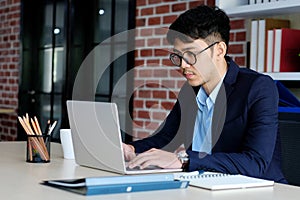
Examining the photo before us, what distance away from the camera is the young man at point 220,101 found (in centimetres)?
208

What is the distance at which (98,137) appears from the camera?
1920mm

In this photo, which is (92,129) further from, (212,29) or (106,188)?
(212,29)

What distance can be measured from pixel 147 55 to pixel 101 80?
0.72m

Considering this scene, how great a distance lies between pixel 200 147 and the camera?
237cm

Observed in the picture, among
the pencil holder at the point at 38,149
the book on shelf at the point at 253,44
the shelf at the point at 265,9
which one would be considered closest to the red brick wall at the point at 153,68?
the shelf at the point at 265,9

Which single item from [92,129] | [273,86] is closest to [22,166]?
[92,129]

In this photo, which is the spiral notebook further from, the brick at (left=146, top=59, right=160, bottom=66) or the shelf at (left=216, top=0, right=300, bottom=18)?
the brick at (left=146, top=59, right=160, bottom=66)

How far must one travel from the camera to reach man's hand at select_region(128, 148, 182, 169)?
73.1 inches

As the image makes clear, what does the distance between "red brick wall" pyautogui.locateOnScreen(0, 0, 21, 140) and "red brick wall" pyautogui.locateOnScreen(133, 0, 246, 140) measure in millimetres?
2080

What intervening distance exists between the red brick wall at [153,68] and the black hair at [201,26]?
1607mm

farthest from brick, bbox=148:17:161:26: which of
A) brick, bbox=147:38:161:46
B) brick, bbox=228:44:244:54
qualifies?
brick, bbox=228:44:244:54

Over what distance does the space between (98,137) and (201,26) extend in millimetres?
624

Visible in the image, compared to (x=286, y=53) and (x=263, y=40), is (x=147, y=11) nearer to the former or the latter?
(x=263, y=40)

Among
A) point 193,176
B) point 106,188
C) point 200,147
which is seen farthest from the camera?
point 200,147
